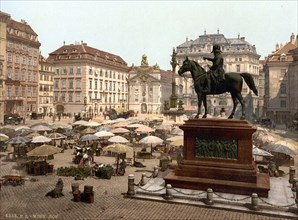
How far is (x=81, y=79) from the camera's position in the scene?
73875mm

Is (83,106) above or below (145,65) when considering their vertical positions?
below

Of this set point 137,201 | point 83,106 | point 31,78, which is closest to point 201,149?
point 137,201

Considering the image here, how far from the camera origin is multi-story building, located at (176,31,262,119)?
9362cm

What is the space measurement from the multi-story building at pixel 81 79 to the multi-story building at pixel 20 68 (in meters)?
10.9

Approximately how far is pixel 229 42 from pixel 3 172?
89940 millimetres

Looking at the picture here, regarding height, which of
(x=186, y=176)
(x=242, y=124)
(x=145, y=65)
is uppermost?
(x=145, y=65)

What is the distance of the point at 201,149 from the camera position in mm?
15055

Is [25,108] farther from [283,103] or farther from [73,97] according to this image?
[283,103]

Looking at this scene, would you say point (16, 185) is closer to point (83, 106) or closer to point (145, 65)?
point (83, 106)

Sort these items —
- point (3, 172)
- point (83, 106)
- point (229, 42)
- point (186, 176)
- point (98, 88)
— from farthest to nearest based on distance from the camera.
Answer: point (229, 42), point (98, 88), point (83, 106), point (3, 172), point (186, 176)

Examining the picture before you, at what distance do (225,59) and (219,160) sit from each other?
87899mm

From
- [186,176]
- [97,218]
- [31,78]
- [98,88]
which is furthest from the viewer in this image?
[98,88]

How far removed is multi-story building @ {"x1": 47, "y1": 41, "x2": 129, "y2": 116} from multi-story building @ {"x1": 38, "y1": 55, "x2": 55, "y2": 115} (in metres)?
2.08

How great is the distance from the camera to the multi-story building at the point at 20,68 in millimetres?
57312
